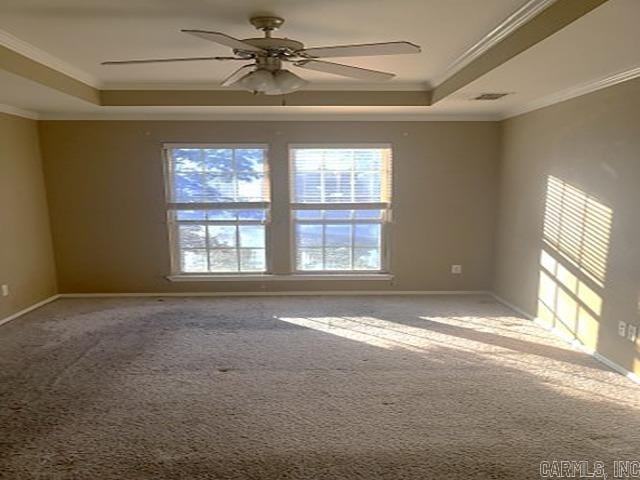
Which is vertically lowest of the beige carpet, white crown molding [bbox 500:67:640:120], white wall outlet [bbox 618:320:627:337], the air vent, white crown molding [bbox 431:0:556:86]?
the beige carpet

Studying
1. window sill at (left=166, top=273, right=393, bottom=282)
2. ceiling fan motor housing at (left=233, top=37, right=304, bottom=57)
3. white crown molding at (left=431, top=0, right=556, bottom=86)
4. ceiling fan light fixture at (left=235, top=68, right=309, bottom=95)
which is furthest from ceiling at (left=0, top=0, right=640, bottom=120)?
window sill at (left=166, top=273, right=393, bottom=282)

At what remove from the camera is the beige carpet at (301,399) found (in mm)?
2150

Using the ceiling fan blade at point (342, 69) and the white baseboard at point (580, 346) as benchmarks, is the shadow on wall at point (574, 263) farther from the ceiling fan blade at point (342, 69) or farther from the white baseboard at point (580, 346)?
the ceiling fan blade at point (342, 69)

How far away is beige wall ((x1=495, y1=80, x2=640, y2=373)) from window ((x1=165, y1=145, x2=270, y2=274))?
2918 millimetres

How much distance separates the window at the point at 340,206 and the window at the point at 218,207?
1.47 ft

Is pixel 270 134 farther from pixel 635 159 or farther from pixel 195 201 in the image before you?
pixel 635 159

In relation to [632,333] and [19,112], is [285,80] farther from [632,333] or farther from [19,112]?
[19,112]

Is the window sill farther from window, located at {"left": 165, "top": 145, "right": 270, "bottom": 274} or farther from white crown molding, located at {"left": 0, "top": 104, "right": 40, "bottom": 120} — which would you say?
white crown molding, located at {"left": 0, "top": 104, "right": 40, "bottom": 120}

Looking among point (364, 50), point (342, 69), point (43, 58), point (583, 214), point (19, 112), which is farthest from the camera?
point (19, 112)

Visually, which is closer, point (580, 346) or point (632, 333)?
point (632, 333)

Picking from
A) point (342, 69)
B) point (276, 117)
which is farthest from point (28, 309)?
point (342, 69)

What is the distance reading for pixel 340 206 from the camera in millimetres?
5117

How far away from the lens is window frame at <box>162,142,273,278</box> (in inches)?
196

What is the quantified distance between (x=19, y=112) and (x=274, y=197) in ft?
9.52
